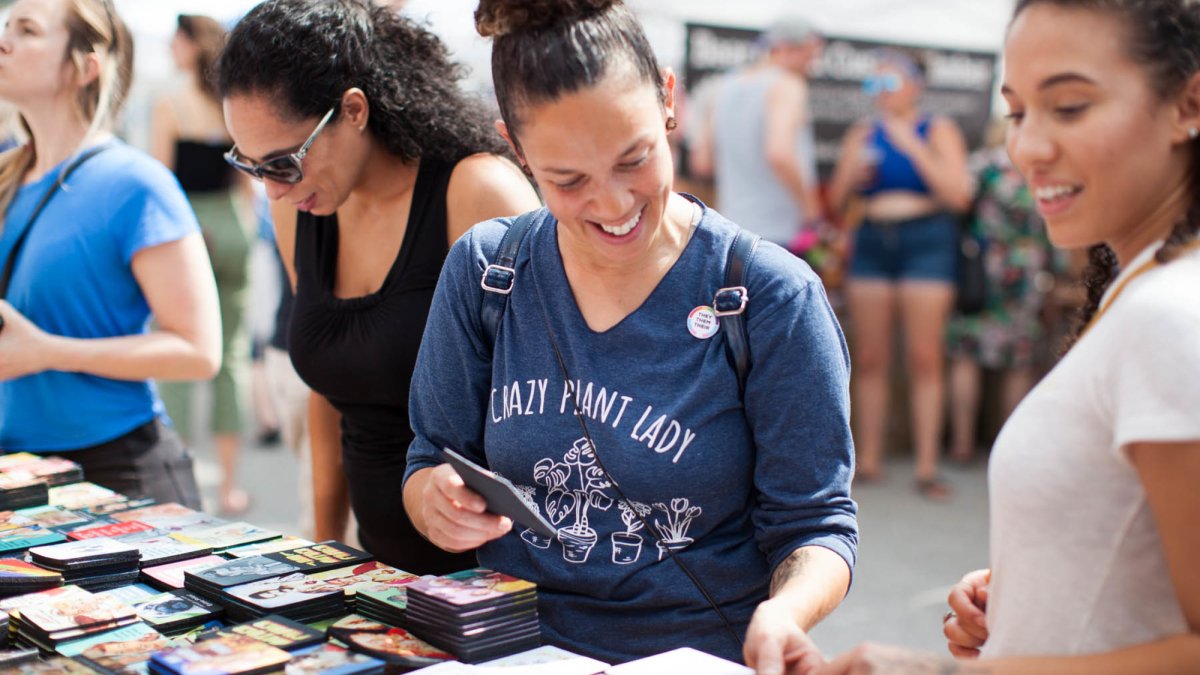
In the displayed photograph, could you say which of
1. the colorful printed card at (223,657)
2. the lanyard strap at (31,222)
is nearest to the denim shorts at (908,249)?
the lanyard strap at (31,222)

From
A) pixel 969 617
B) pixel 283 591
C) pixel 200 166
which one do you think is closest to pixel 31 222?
pixel 283 591

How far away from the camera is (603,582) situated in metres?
1.59

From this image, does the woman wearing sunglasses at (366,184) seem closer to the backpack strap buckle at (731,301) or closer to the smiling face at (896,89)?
the backpack strap buckle at (731,301)

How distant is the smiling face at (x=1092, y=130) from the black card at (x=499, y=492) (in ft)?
2.30

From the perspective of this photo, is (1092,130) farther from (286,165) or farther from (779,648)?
(286,165)

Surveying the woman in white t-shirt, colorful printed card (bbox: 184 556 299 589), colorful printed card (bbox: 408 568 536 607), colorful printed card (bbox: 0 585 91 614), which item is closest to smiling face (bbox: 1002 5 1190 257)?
the woman in white t-shirt

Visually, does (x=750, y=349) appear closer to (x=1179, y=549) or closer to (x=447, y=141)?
(x=1179, y=549)

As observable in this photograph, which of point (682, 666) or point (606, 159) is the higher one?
point (606, 159)

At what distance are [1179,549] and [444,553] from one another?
4.81 feet

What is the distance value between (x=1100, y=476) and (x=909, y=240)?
4520 mm

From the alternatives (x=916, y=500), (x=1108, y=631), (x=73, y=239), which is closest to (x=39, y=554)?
(x=73, y=239)

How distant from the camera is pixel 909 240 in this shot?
547 cm

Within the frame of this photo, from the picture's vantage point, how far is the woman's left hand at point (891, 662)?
115cm

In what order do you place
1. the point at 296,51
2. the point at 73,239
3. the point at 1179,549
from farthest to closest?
the point at 73,239, the point at 296,51, the point at 1179,549
